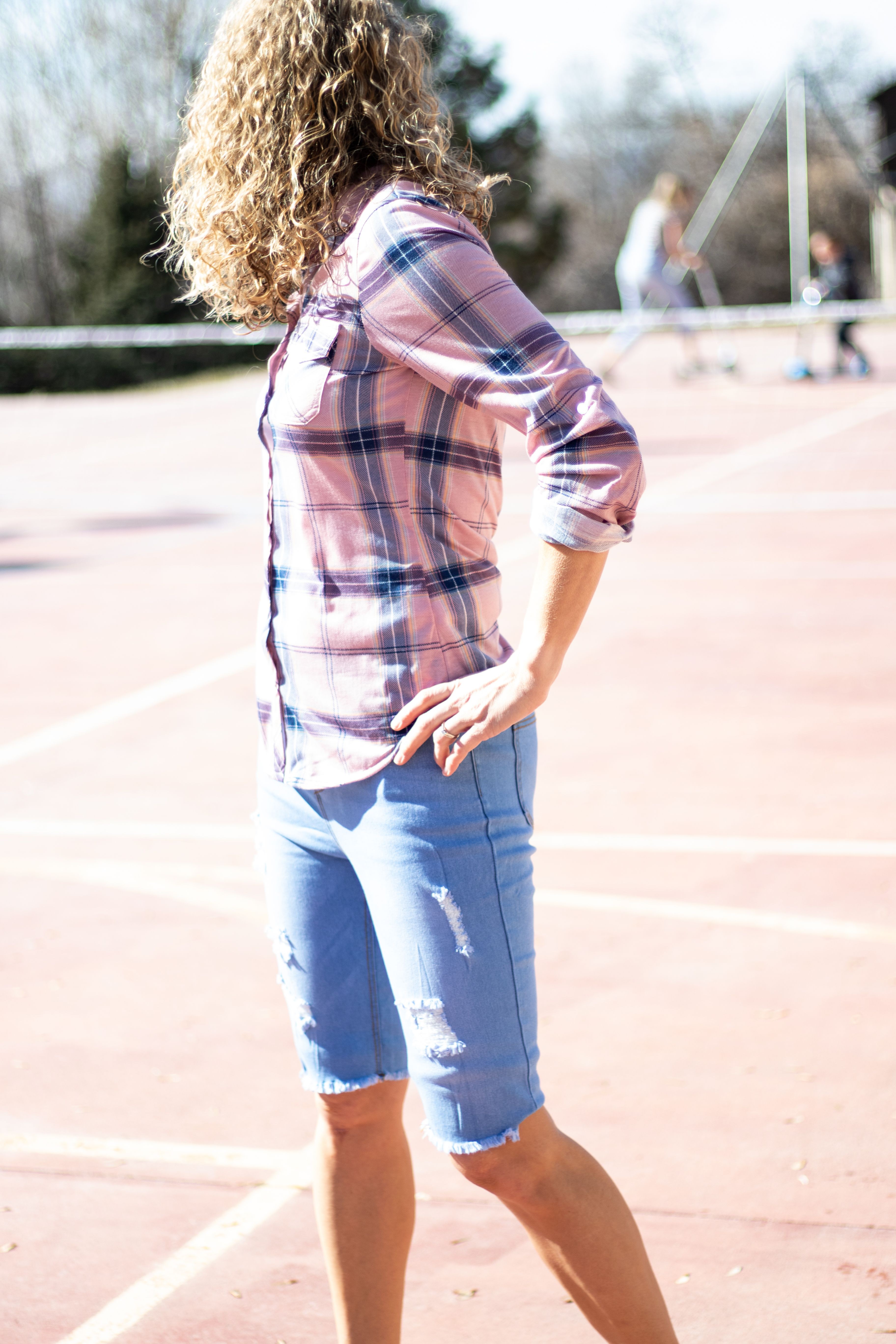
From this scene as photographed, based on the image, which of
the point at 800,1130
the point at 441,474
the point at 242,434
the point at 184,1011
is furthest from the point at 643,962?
the point at 242,434

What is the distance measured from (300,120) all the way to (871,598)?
24.6 ft

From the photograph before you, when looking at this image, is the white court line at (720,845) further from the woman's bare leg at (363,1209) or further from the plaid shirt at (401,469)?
the plaid shirt at (401,469)

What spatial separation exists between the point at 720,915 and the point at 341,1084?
246cm

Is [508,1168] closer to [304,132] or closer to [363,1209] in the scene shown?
[363,1209]

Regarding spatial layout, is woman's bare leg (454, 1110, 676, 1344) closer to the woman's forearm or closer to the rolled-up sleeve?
the woman's forearm

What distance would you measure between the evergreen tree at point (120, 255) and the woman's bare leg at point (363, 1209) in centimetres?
2984

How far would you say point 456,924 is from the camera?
6.59 feet

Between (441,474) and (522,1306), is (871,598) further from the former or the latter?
(441,474)

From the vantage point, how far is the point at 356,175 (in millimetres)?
2004

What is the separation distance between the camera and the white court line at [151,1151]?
10.7ft

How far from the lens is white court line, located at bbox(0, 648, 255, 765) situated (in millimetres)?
6660

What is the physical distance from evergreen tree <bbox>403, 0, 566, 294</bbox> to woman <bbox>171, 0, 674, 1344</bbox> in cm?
3738

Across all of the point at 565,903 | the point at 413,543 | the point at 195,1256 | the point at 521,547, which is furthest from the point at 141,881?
the point at 521,547

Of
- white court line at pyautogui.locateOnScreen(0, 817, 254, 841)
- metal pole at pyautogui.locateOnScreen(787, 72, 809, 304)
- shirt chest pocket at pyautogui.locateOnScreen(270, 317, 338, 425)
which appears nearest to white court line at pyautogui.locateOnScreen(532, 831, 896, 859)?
white court line at pyautogui.locateOnScreen(0, 817, 254, 841)
